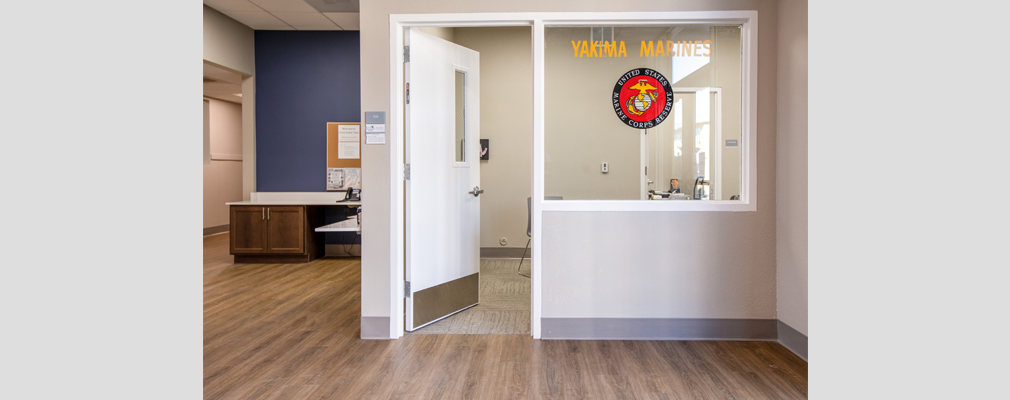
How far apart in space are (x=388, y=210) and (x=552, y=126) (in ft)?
3.81

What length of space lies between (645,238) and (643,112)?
79 cm

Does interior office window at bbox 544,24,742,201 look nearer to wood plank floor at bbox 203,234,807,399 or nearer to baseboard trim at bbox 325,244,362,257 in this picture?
wood plank floor at bbox 203,234,807,399

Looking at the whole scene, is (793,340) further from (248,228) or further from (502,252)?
(248,228)

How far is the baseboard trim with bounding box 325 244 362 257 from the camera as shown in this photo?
6281mm

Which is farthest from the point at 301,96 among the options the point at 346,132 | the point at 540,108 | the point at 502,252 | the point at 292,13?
the point at 540,108

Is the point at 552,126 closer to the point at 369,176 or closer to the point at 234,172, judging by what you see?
the point at 369,176

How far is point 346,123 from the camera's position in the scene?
6.28m

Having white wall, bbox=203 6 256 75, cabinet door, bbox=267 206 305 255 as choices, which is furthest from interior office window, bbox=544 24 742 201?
white wall, bbox=203 6 256 75

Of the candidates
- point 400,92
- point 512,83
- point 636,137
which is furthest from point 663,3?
point 512,83

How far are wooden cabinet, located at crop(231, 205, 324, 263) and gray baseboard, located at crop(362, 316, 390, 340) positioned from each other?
10.2ft

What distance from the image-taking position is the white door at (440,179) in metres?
3.17

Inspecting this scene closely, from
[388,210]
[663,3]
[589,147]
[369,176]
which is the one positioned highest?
[663,3]

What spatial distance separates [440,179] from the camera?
3.43m

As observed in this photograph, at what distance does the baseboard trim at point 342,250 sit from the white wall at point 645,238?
11.2 feet
